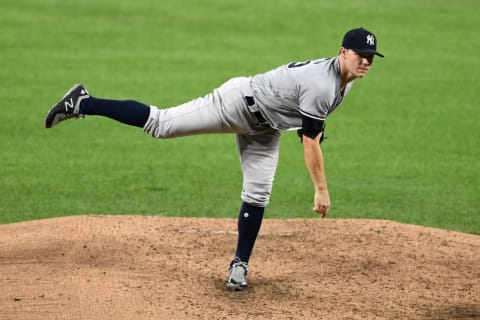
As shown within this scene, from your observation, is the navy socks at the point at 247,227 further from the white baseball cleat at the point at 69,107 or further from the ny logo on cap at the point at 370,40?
the ny logo on cap at the point at 370,40

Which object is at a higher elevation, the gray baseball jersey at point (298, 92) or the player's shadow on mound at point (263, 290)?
the gray baseball jersey at point (298, 92)

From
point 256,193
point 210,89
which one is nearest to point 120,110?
point 256,193

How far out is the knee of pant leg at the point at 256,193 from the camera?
262 inches

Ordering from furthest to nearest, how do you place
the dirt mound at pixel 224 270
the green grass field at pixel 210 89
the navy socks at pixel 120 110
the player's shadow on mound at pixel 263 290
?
the green grass field at pixel 210 89, the player's shadow on mound at pixel 263 290, the navy socks at pixel 120 110, the dirt mound at pixel 224 270

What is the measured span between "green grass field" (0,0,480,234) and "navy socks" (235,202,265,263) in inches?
96.2

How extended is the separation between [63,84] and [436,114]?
541cm

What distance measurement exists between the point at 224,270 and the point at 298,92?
5.40 ft

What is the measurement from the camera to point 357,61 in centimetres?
608

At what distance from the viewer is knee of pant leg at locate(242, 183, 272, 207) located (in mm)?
6648

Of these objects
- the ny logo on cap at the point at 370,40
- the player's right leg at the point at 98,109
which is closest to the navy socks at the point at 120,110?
the player's right leg at the point at 98,109

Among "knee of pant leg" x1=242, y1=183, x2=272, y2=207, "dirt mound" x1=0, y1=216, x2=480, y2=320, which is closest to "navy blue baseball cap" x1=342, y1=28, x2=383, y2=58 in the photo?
"knee of pant leg" x1=242, y1=183, x2=272, y2=207

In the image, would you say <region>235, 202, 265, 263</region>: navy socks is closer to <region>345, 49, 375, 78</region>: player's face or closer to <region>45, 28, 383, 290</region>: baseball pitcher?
<region>45, 28, 383, 290</region>: baseball pitcher

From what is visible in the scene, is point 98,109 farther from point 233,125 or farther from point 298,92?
point 298,92

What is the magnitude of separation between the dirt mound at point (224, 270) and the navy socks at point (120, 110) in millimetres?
1145
